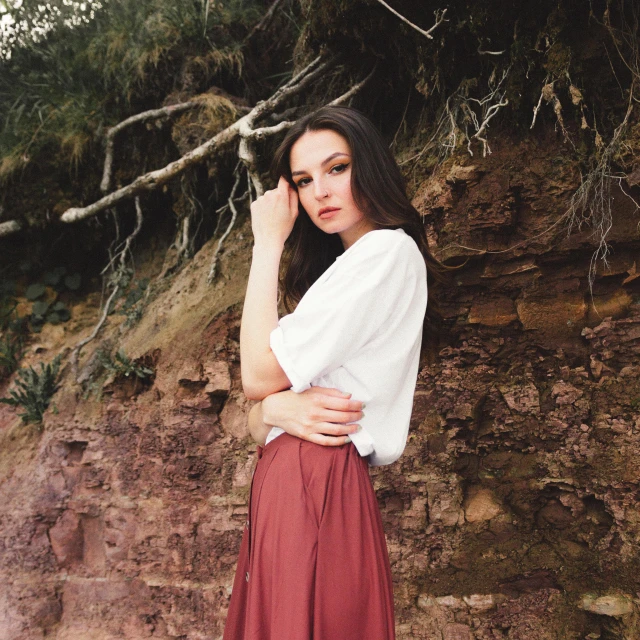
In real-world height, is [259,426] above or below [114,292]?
below

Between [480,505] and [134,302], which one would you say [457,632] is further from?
[134,302]

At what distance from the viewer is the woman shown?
5.65 ft

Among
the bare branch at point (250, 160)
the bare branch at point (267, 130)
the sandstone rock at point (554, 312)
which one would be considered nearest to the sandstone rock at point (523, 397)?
the sandstone rock at point (554, 312)

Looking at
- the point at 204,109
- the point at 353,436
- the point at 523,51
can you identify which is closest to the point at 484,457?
the point at 353,436

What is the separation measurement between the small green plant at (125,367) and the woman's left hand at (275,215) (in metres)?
2.26

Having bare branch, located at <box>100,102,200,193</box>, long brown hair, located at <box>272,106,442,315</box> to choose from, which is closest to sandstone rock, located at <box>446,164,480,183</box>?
long brown hair, located at <box>272,106,442,315</box>

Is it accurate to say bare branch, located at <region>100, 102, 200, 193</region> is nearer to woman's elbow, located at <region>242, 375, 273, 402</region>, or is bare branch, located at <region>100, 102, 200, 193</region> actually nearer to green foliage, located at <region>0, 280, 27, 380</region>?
green foliage, located at <region>0, 280, 27, 380</region>

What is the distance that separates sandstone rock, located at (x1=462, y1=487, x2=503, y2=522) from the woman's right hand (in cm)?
181

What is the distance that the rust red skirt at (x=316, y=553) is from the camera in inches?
66.3

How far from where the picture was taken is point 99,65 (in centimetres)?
499

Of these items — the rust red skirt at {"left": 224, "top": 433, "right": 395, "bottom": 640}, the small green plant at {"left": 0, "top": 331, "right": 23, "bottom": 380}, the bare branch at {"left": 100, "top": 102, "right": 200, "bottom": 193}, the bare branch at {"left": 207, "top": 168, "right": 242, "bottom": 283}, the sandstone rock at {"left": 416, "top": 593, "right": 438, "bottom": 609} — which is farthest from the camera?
the small green plant at {"left": 0, "top": 331, "right": 23, "bottom": 380}

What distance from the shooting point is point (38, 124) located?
509 centimetres

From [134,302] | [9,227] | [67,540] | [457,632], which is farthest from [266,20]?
[457,632]

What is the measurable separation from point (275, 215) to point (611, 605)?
2537 millimetres
